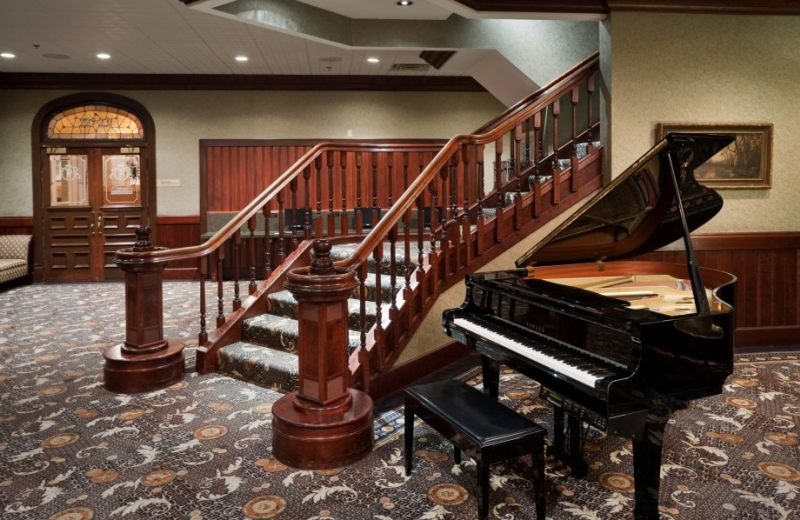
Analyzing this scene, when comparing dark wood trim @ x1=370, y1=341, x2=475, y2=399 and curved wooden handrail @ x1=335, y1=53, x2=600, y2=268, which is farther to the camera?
dark wood trim @ x1=370, y1=341, x2=475, y2=399

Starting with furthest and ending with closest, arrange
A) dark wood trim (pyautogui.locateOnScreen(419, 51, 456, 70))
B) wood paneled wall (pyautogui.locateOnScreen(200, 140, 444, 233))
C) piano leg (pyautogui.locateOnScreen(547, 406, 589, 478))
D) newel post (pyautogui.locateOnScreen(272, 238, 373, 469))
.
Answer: wood paneled wall (pyautogui.locateOnScreen(200, 140, 444, 233))
dark wood trim (pyautogui.locateOnScreen(419, 51, 456, 70))
newel post (pyautogui.locateOnScreen(272, 238, 373, 469))
piano leg (pyautogui.locateOnScreen(547, 406, 589, 478))

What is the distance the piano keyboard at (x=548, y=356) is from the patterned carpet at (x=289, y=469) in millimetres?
633

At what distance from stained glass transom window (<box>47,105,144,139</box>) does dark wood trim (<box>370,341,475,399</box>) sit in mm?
6772

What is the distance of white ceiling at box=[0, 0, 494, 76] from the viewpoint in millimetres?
5715

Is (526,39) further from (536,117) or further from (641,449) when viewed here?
(641,449)

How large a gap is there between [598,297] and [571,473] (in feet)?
2.70

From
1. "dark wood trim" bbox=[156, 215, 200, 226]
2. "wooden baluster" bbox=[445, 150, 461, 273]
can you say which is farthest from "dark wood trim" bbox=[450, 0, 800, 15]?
"dark wood trim" bbox=[156, 215, 200, 226]

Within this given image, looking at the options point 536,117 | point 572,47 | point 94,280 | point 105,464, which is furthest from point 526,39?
point 94,280

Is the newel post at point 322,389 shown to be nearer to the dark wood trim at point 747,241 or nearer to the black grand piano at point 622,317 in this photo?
the black grand piano at point 622,317

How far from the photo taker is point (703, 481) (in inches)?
99.3

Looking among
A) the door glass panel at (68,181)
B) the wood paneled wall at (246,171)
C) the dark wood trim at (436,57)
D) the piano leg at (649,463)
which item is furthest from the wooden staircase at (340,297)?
the door glass panel at (68,181)

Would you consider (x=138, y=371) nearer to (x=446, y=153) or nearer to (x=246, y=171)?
(x=446, y=153)

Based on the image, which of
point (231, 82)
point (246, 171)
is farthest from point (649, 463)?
point (231, 82)

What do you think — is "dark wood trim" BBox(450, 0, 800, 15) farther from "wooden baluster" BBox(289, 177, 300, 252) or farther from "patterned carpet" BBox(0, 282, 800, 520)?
"patterned carpet" BBox(0, 282, 800, 520)
